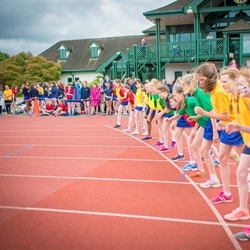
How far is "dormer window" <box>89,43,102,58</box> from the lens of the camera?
46.0 m

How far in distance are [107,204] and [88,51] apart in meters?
43.7

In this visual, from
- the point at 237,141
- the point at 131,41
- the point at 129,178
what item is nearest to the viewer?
the point at 237,141

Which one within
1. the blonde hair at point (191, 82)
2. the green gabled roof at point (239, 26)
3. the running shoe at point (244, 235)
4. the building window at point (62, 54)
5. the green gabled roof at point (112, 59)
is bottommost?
the running shoe at point (244, 235)

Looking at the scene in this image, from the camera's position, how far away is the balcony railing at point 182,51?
24500 millimetres

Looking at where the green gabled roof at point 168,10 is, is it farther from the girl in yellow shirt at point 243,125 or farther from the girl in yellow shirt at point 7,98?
the girl in yellow shirt at point 243,125

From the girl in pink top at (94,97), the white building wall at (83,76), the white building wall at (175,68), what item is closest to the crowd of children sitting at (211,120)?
the girl in pink top at (94,97)

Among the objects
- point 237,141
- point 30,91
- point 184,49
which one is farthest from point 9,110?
point 237,141

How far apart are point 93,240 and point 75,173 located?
3.41m

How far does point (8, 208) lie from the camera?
18.2ft

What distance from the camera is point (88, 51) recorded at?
4753 centimetres

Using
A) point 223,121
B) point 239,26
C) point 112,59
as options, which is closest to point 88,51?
point 112,59

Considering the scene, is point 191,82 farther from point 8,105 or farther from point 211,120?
point 8,105

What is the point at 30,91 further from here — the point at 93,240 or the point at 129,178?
the point at 93,240

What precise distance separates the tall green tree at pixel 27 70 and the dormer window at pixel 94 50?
545 centimetres
